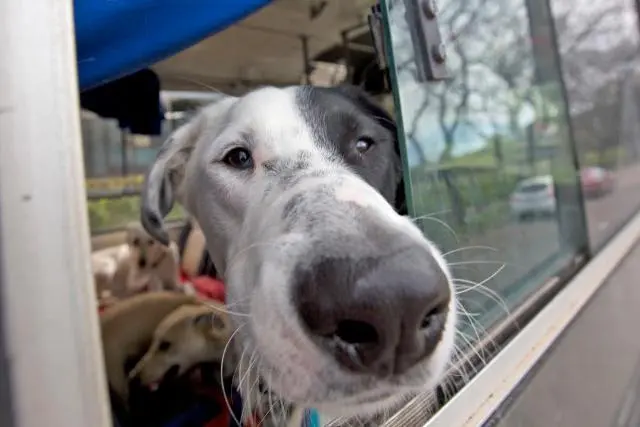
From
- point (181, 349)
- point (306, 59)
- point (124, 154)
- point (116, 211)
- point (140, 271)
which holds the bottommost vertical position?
point (181, 349)

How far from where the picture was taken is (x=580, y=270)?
1.78 meters

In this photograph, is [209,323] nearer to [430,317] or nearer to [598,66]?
[430,317]

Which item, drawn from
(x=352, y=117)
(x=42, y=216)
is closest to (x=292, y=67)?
(x=352, y=117)

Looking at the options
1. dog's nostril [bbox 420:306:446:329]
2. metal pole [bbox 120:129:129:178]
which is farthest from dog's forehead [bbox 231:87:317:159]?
metal pole [bbox 120:129:129:178]

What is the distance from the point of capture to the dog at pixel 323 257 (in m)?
0.59

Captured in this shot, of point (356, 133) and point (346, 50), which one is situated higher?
point (346, 50)

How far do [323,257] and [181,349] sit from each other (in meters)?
0.87

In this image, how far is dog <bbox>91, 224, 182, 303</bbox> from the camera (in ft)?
8.20

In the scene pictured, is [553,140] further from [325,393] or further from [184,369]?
[325,393]

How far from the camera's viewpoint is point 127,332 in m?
1.44

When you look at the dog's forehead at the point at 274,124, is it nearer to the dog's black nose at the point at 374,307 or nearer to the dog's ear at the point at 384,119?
the dog's ear at the point at 384,119

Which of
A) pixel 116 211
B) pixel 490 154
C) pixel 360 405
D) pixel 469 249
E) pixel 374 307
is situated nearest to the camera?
pixel 374 307

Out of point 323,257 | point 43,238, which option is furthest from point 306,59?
point 43,238

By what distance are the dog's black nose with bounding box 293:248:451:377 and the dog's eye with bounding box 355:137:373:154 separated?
0.46 metres
